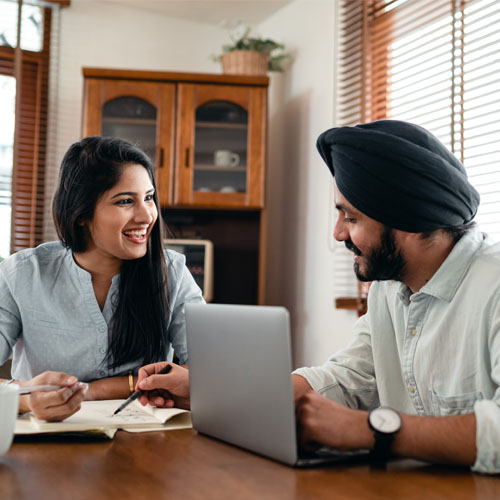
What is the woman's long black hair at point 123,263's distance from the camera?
63.6 inches

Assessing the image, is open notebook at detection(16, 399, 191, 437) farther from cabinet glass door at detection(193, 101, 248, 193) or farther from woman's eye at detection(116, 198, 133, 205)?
cabinet glass door at detection(193, 101, 248, 193)

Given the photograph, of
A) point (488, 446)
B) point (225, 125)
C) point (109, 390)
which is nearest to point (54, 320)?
point (109, 390)

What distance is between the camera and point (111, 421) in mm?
1144

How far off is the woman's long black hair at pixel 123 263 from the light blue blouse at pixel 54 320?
0.03 metres

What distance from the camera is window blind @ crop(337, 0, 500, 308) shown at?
2299mm

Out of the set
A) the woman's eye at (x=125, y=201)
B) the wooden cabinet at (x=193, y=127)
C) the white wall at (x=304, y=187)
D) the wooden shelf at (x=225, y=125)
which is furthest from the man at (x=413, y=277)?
the wooden shelf at (x=225, y=125)

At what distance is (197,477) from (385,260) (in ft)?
1.89

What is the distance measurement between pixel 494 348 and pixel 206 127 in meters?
2.58

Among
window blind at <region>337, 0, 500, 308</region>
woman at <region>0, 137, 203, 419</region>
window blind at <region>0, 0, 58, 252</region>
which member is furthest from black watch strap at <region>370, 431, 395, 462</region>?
window blind at <region>0, 0, 58, 252</region>

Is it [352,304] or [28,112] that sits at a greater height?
[28,112]

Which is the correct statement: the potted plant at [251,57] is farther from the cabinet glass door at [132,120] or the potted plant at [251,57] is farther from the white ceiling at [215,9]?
the cabinet glass door at [132,120]

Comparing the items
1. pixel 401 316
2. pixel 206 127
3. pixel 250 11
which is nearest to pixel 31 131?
Result: pixel 206 127

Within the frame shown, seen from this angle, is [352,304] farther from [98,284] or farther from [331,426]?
[331,426]

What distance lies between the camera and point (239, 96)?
340 centimetres
